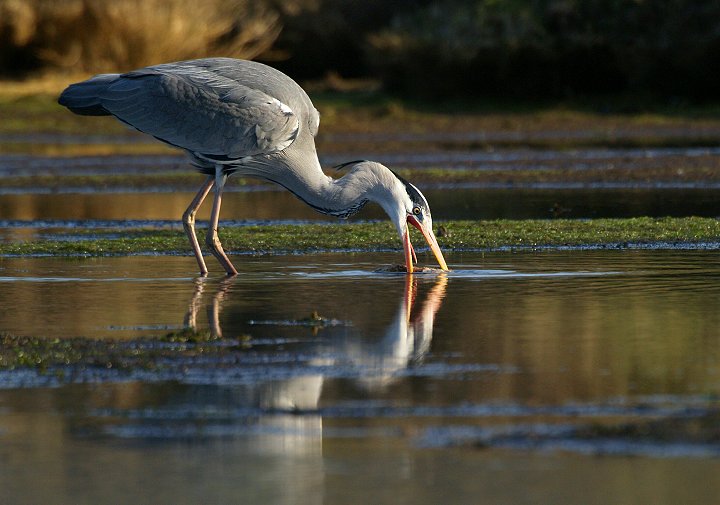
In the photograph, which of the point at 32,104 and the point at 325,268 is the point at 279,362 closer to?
the point at 325,268

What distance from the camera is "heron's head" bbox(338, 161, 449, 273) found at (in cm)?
1103

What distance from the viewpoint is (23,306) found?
31.5ft

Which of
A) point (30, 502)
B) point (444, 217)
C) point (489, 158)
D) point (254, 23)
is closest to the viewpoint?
point (30, 502)

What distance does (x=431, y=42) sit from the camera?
30391 millimetres

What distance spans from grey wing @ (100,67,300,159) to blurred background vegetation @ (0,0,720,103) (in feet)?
60.4

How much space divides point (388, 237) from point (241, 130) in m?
2.34

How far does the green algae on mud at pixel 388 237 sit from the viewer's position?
12656mm

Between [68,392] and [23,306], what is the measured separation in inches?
105

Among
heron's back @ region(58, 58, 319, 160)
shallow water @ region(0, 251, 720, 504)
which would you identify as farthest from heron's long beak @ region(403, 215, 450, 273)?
heron's back @ region(58, 58, 319, 160)

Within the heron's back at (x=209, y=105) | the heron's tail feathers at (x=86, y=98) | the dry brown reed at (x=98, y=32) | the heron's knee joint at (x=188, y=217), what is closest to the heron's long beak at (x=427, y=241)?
the heron's back at (x=209, y=105)

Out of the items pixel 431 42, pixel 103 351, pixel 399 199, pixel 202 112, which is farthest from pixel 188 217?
pixel 431 42

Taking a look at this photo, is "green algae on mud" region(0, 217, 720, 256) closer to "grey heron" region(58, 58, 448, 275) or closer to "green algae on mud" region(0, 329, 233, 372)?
"grey heron" region(58, 58, 448, 275)

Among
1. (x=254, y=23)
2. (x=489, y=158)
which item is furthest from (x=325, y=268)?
(x=254, y=23)

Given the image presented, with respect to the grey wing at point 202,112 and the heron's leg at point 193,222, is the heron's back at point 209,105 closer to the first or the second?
the grey wing at point 202,112
